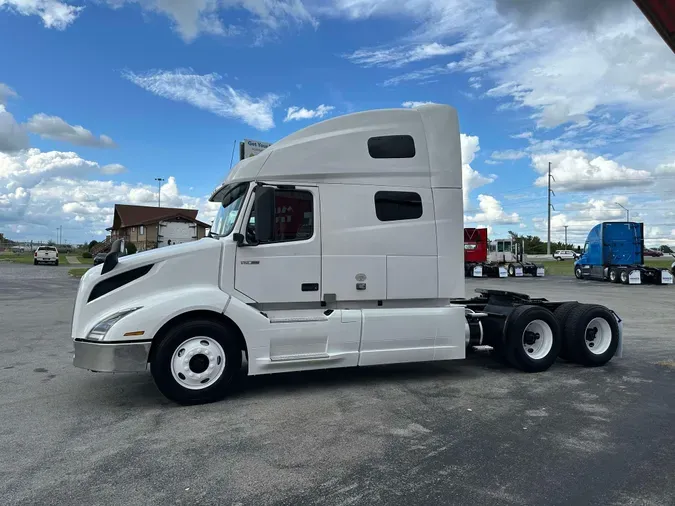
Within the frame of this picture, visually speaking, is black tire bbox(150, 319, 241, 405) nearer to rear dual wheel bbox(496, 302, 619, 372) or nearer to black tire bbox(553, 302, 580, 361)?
rear dual wheel bbox(496, 302, 619, 372)

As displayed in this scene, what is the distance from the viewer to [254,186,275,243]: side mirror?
5.61m

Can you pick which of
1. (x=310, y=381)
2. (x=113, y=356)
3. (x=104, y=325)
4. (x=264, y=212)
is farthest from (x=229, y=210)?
(x=310, y=381)

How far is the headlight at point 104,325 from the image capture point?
524 centimetres

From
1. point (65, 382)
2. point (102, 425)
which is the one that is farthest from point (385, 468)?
point (65, 382)

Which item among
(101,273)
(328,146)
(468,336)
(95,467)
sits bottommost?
(95,467)

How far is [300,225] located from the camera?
19.9 feet

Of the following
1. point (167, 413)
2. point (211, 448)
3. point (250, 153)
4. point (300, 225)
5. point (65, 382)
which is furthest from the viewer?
point (250, 153)

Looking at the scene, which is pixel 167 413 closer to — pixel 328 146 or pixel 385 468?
pixel 385 468

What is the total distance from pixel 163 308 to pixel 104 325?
656 mm

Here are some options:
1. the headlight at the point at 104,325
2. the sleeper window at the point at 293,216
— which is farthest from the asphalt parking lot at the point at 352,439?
the sleeper window at the point at 293,216

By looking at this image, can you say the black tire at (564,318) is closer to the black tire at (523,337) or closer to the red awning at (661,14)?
the black tire at (523,337)

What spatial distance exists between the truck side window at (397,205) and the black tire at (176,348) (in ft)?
8.10

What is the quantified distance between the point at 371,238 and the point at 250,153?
2.86m

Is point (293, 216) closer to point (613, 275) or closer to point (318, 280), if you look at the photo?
point (318, 280)
